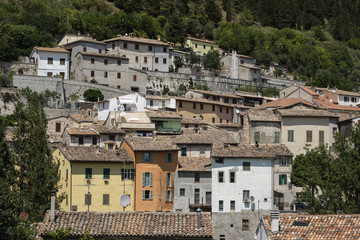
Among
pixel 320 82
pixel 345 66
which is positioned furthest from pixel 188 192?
pixel 345 66

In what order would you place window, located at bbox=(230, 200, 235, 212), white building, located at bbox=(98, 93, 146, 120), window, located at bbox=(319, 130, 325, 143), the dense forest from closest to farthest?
window, located at bbox=(230, 200, 235, 212) → window, located at bbox=(319, 130, 325, 143) → white building, located at bbox=(98, 93, 146, 120) → the dense forest

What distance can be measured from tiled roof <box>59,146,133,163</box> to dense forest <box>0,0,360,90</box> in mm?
43958

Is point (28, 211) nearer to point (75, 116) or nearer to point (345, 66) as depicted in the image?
point (75, 116)

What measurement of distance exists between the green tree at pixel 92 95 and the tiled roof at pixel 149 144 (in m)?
29.3

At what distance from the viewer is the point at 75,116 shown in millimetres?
87625

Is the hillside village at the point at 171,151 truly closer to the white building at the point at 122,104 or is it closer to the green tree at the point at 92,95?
the white building at the point at 122,104

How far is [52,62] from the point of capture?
343 feet

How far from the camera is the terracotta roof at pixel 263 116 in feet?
247

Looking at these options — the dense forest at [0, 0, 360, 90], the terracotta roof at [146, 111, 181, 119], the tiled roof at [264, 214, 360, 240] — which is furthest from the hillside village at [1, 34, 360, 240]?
the dense forest at [0, 0, 360, 90]

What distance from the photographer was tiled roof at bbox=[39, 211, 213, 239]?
125 feet

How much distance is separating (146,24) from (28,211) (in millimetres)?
84903

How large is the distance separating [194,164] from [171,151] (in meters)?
2.22

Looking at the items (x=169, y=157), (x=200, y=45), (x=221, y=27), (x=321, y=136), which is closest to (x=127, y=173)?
(x=169, y=157)

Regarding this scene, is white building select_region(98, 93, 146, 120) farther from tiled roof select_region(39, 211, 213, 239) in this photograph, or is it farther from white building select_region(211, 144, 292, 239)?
tiled roof select_region(39, 211, 213, 239)
